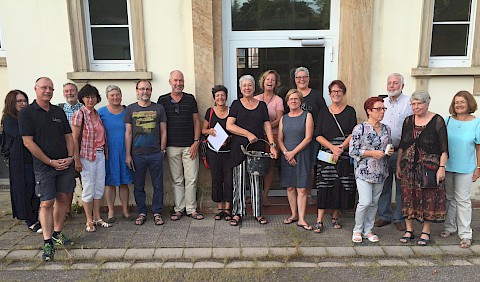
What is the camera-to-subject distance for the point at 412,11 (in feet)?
15.7

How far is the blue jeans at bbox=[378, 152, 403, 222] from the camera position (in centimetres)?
447

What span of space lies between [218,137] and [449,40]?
3477 mm

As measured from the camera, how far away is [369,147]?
13.0 feet

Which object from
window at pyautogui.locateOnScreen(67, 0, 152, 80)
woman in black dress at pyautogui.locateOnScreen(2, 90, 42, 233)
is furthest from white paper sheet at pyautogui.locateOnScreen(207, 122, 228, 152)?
woman in black dress at pyautogui.locateOnScreen(2, 90, 42, 233)

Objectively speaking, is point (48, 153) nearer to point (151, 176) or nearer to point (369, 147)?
point (151, 176)

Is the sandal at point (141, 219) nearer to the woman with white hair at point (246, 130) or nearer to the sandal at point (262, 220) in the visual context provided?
the woman with white hair at point (246, 130)

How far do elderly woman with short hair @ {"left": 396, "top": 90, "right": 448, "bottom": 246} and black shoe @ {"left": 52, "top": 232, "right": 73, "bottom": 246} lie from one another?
375cm

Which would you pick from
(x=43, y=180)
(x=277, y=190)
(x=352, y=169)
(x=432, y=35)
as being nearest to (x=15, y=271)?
(x=43, y=180)

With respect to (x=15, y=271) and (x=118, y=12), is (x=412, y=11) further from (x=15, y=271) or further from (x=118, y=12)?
(x=15, y=271)

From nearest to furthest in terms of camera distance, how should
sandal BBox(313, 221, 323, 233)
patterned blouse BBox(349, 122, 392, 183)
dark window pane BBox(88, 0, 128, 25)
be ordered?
1. patterned blouse BBox(349, 122, 392, 183)
2. sandal BBox(313, 221, 323, 233)
3. dark window pane BBox(88, 0, 128, 25)

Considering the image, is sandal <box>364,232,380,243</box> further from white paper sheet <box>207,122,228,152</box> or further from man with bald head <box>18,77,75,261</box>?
man with bald head <box>18,77,75,261</box>

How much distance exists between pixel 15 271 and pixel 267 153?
9.61 feet

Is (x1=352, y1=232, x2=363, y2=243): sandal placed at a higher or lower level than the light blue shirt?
lower

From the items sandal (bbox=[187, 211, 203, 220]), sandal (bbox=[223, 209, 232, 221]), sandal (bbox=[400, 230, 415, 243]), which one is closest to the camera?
Result: sandal (bbox=[400, 230, 415, 243])
